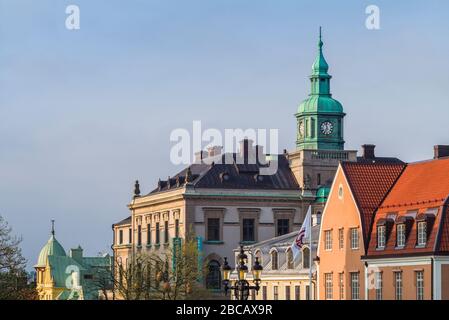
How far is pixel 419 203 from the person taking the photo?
66.6 m

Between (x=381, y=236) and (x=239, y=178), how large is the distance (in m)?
63.8

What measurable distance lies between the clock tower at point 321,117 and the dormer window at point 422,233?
67.0m

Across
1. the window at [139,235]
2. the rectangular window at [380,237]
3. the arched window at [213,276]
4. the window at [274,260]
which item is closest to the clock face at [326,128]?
the arched window at [213,276]

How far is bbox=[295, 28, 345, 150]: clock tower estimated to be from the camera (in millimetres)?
131750

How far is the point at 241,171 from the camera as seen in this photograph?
5231 inches

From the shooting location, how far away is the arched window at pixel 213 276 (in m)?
122

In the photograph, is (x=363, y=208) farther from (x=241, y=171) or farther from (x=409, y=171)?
(x=241, y=171)

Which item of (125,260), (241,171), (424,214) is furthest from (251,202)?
(424,214)

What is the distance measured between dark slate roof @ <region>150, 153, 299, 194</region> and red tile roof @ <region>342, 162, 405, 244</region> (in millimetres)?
57069

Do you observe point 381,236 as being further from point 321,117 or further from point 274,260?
point 321,117

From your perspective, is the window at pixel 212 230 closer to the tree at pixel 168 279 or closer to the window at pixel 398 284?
the tree at pixel 168 279

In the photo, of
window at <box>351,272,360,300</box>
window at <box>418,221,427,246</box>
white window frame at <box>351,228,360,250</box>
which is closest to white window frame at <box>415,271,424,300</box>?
window at <box>418,221,427,246</box>

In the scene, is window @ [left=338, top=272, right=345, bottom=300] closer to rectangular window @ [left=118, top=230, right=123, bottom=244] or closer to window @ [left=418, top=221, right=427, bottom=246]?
window @ [left=418, top=221, right=427, bottom=246]
